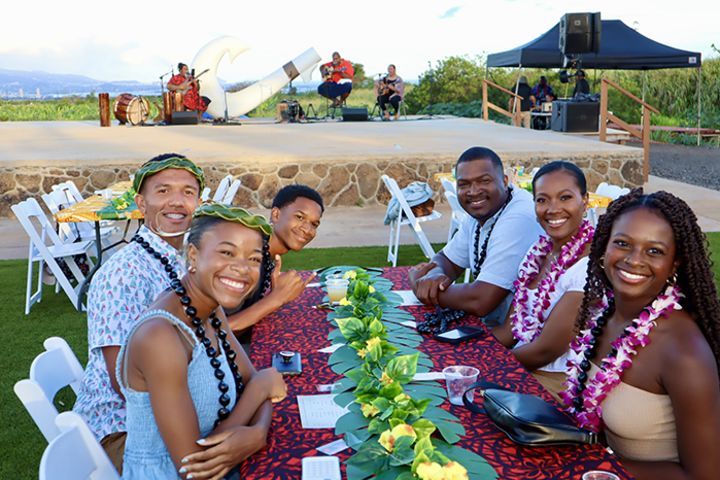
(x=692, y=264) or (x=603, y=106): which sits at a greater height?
(x=603, y=106)

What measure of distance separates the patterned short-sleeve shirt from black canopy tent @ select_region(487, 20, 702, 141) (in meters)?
15.7

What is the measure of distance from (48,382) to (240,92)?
2077 cm

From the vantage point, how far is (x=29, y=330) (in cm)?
528

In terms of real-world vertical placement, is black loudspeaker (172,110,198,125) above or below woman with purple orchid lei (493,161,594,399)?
above

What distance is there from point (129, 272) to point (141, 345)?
2.20 feet

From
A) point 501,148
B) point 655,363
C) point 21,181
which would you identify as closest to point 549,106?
point 501,148

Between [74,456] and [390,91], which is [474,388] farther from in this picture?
[390,91]

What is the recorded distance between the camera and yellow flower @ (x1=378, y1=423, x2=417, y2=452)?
67.7 inches

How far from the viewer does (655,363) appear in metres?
2.04

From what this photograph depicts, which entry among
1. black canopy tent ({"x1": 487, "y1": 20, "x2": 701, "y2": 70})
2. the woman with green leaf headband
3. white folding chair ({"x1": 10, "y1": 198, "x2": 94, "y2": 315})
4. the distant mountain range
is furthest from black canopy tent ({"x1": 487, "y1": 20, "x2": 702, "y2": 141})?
the woman with green leaf headband

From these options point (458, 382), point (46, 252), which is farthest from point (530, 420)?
point (46, 252)

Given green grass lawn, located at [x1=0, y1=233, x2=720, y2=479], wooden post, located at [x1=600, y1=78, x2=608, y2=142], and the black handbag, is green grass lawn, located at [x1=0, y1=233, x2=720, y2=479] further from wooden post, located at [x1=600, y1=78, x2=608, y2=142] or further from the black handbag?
wooden post, located at [x1=600, y1=78, x2=608, y2=142]

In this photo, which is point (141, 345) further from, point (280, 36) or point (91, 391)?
point (280, 36)

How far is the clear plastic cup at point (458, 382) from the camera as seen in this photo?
2154 mm
